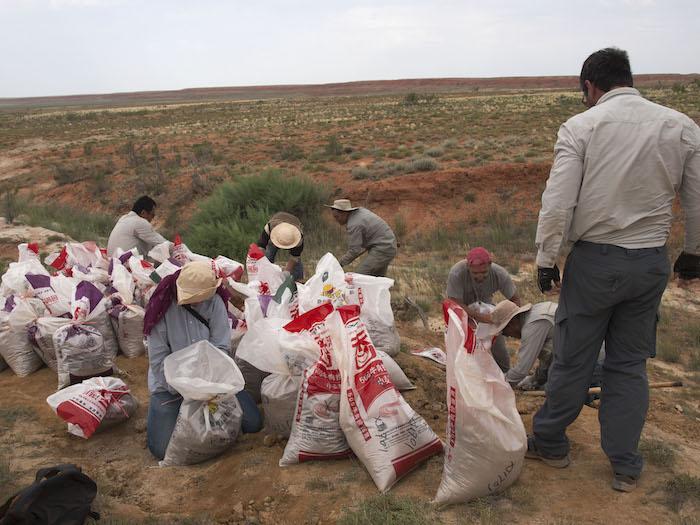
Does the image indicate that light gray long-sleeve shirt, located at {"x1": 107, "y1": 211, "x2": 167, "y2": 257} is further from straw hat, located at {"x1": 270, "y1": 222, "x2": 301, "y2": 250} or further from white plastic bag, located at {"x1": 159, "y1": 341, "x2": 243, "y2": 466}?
white plastic bag, located at {"x1": 159, "y1": 341, "x2": 243, "y2": 466}

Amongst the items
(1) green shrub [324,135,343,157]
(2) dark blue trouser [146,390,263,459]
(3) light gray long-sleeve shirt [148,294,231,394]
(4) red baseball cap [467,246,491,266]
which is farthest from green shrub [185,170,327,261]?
(1) green shrub [324,135,343,157]


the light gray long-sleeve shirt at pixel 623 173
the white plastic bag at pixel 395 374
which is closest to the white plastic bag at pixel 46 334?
the white plastic bag at pixel 395 374

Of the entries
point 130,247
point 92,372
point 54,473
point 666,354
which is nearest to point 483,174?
point 666,354

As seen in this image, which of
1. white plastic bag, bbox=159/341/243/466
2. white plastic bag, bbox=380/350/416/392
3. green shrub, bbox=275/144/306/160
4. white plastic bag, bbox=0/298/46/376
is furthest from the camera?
green shrub, bbox=275/144/306/160

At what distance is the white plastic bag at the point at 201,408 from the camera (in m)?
3.10

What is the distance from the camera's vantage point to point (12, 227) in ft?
33.8

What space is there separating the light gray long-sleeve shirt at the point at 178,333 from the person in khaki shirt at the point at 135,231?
94.0 inches

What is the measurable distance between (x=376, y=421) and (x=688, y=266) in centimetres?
154

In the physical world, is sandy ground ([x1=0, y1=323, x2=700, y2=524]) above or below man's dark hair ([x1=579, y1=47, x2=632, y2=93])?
below

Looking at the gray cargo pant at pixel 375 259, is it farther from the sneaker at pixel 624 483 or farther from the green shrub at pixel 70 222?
the green shrub at pixel 70 222

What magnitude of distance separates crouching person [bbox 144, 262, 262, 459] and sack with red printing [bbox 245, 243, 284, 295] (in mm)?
879

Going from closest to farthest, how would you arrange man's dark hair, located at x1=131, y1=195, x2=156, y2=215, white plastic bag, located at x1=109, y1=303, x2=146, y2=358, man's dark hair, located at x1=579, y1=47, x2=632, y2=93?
man's dark hair, located at x1=579, y1=47, x2=632, y2=93, white plastic bag, located at x1=109, y1=303, x2=146, y2=358, man's dark hair, located at x1=131, y1=195, x2=156, y2=215

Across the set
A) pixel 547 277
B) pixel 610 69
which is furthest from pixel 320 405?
pixel 610 69

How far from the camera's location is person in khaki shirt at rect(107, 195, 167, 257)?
18.2ft
